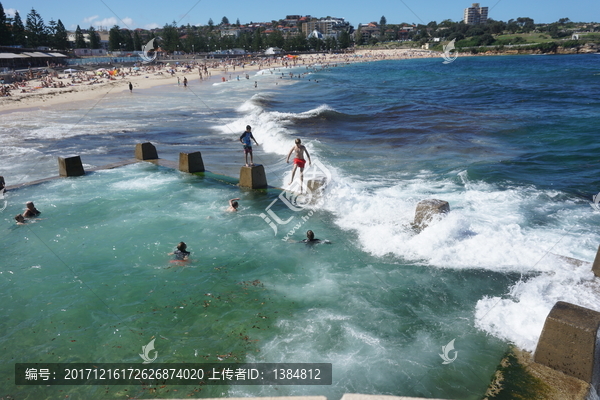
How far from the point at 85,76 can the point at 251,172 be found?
6943 centimetres

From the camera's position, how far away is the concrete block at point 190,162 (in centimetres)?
1569

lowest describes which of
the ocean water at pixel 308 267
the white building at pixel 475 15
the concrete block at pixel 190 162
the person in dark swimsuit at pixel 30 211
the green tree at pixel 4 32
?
the ocean water at pixel 308 267

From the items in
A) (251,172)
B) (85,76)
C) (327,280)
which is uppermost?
(85,76)

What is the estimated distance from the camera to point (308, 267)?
9.26 m

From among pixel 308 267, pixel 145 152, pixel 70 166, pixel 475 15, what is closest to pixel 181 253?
pixel 308 267

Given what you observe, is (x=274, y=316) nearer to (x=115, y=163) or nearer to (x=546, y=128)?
(x=115, y=163)

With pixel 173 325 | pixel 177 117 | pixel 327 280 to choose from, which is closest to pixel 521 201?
pixel 327 280

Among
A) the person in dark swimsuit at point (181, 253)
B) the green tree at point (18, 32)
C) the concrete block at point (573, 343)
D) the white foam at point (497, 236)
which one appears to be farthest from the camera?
the green tree at point (18, 32)

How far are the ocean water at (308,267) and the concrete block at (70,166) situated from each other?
57 centimetres

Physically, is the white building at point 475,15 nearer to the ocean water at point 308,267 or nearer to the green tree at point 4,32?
the green tree at point 4,32

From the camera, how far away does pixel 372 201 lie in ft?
41.2

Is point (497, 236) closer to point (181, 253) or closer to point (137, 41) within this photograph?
point (181, 253)

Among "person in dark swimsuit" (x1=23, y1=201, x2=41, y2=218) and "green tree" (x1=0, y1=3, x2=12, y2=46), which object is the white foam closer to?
"person in dark swimsuit" (x1=23, y1=201, x2=41, y2=218)

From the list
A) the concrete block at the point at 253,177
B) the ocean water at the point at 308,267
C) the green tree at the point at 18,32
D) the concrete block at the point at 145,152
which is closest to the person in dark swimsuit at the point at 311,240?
the ocean water at the point at 308,267
